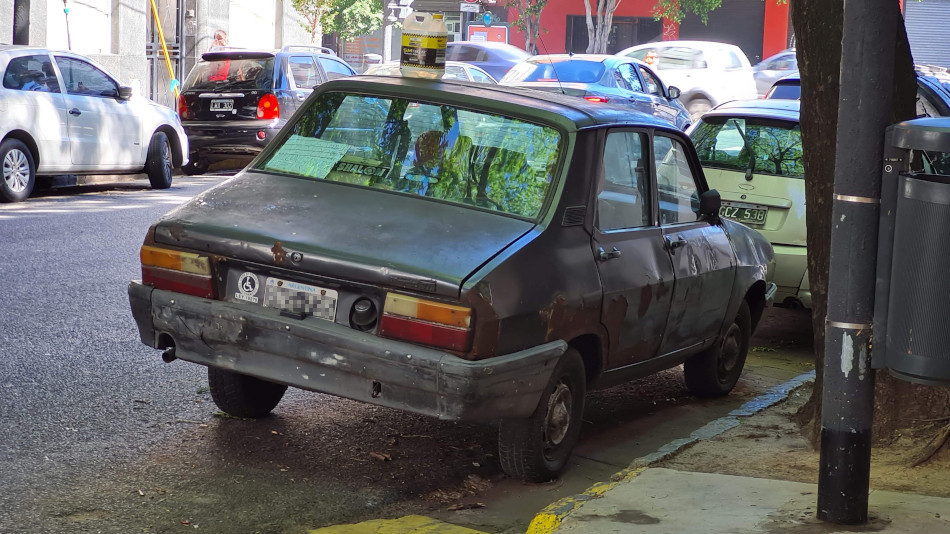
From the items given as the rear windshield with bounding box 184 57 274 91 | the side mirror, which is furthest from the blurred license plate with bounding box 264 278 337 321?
the rear windshield with bounding box 184 57 274 91

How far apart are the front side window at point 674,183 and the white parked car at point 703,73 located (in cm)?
2172

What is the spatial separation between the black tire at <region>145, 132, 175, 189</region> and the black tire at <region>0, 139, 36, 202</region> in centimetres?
213

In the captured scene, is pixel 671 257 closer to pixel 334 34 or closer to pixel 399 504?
pixel 399 504

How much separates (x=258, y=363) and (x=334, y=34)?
46.0 m

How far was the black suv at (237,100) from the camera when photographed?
1698cm

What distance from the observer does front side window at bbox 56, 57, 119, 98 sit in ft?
46.0

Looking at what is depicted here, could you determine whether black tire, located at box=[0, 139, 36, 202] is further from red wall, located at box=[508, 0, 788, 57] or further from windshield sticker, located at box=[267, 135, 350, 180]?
red wall, located at box=[508, 0, 788, 57]

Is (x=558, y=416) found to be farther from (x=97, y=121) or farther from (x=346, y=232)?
(x=97, y=121)

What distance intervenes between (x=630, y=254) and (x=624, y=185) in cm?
37

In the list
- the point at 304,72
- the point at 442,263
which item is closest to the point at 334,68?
the point at 304,72

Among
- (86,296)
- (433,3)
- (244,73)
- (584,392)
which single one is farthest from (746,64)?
(584,392)

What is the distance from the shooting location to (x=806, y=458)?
566 cm

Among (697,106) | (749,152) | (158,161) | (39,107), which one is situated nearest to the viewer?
(749,152)

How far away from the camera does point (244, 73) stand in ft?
56.5
